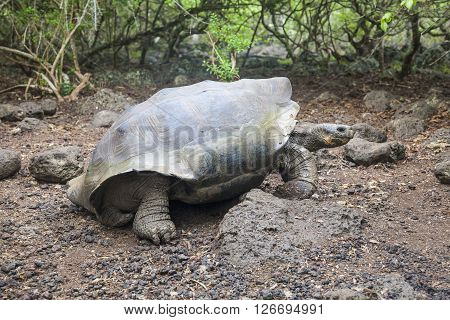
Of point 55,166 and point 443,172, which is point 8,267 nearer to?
point 55,166

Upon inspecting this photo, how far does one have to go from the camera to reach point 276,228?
3385 millimetres

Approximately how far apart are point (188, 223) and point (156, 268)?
2.24 ft

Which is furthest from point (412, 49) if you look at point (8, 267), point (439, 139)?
point (8, 267)

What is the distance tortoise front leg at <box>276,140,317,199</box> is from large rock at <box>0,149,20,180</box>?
2322 mm

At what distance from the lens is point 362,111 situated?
690 centimetres

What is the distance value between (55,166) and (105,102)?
2.61 m

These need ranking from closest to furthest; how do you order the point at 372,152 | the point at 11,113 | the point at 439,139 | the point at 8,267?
the point at 8,267 → the point at 372,152 → the point at 439,139 → the point at 11,113

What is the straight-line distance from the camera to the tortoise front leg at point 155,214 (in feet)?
11.6

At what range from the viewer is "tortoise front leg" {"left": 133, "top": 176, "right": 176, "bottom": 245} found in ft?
11.6

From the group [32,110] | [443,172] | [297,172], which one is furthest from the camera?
[32,110]

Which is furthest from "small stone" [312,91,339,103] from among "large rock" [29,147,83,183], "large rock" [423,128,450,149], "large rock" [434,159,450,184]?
"large rock" [29,147,83,183]

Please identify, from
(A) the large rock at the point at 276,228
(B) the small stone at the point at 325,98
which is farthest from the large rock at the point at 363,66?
(A) the large rock at the point at 276,228

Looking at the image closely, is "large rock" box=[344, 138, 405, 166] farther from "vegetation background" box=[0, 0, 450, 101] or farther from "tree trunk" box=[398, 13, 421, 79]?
"tree trunk" box=[398, 13, 421, 79]

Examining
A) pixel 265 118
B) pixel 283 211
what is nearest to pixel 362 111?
pixel 265 118
